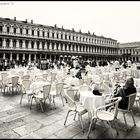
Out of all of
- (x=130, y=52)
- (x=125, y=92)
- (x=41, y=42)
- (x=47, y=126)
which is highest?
(x=130, y=52)

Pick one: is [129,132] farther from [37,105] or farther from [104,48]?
[104,48]

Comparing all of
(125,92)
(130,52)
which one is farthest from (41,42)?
(130,52)

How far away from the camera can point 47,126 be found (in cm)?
471

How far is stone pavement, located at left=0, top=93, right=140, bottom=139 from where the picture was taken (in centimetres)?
420

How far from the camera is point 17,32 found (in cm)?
3881

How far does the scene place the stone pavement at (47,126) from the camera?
13.8ft

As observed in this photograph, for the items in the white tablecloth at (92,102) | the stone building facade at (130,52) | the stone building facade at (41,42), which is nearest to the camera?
the white tablecloth at (92,102)

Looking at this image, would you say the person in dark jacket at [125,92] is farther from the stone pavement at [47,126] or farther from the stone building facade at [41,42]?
the stone building facade at [41,42]

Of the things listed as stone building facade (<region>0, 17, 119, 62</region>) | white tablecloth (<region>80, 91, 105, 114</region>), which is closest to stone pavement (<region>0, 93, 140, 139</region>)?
white tablecloth (<region>80, 91, 105, 114</region>)

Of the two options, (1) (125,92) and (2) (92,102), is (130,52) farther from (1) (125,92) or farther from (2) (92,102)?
(2) (92,102)

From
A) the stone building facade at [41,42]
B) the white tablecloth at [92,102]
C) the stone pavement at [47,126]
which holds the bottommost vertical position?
the stone pavement at [47,126]

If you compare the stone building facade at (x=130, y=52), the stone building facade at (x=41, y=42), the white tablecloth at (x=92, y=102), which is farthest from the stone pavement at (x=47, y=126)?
the stone building facade at (x=130, y=52)

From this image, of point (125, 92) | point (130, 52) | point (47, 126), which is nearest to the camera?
point (47, 126)

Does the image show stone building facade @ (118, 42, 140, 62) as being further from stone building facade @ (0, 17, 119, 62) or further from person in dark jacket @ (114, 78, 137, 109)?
person in dark jacket @ (114, 78, 137, 109)
